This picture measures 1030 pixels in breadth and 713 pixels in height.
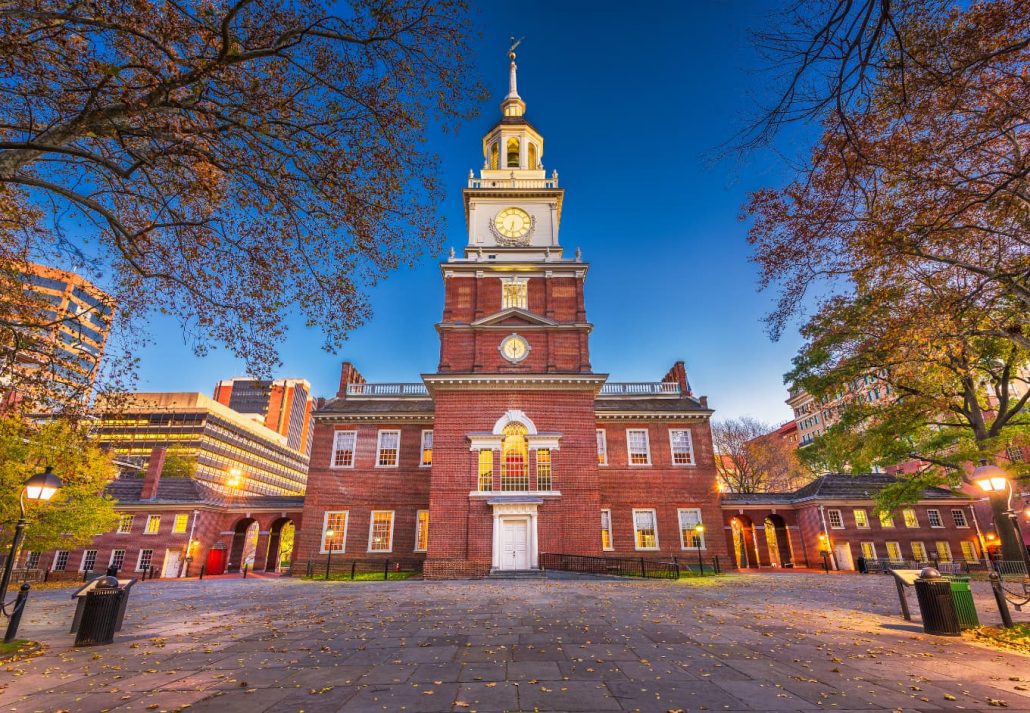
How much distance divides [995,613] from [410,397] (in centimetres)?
2675

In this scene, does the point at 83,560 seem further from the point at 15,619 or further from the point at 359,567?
the point at 15,619

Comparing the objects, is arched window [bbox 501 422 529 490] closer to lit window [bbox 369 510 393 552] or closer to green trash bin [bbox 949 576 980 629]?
lit window [bbox 369 510 393 552]

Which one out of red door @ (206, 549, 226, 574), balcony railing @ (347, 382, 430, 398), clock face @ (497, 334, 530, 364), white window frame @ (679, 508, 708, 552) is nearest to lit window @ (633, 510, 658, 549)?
white window frame @ (679, 508, 708, 552)

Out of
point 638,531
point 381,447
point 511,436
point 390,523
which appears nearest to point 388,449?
point 381,447

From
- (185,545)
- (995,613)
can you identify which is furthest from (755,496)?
(185,545)

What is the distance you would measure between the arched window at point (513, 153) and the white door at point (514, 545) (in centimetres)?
2300

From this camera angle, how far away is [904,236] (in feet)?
25.8

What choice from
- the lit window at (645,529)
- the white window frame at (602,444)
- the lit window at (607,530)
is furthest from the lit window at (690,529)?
the white window frame at (602,444)

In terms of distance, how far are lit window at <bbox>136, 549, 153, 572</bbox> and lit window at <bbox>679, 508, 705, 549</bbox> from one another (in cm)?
3441

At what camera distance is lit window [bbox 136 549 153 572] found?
30.6 m

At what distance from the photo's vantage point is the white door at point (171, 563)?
30547mm

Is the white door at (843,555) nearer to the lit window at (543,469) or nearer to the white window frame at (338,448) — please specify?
the lit window at (543,469)

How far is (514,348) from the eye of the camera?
25.2 meters

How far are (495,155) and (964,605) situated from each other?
103 feet
